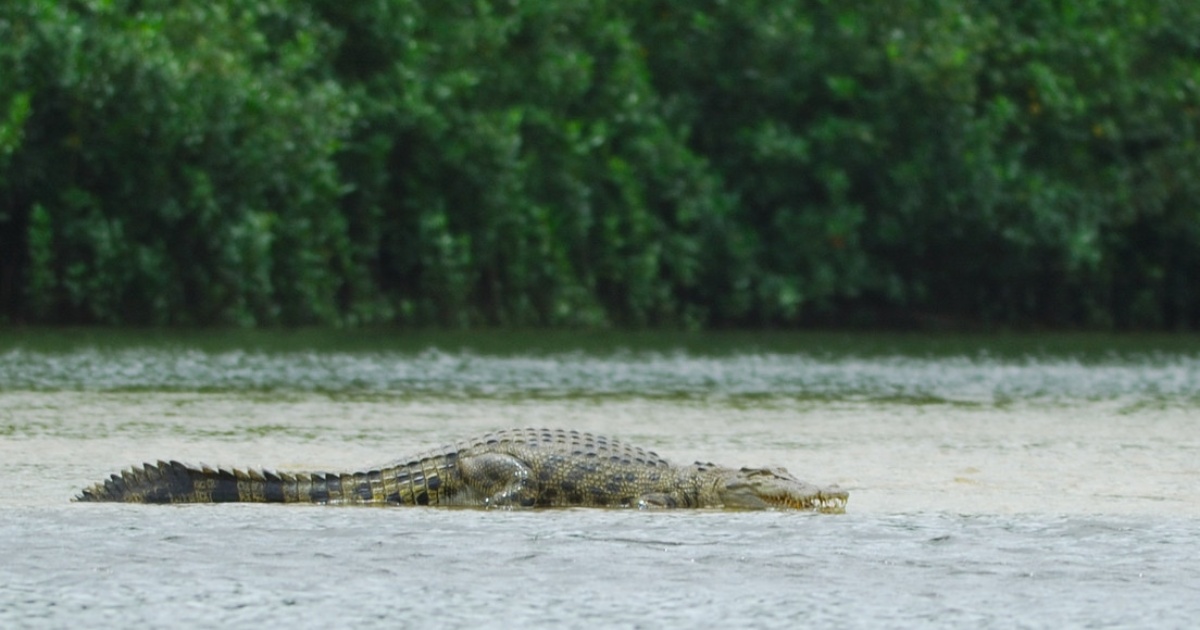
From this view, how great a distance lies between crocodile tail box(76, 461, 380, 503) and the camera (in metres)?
8.30

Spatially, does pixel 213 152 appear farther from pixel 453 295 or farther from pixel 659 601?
pixel 659 601

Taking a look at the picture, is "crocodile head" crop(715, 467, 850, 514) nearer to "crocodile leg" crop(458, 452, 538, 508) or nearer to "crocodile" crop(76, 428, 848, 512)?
"crocodile" crop(76, 428, 848, 512)

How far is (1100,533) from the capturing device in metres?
7.71

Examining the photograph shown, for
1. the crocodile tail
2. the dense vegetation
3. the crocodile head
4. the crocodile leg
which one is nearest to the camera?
the crocodile tail

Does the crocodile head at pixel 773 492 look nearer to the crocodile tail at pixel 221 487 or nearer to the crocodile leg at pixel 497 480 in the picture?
the crocodile leg at pixel 497 480

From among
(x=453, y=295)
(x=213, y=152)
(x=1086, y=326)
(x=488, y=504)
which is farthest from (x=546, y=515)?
(x=1086, y=326)

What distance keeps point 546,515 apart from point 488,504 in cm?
42

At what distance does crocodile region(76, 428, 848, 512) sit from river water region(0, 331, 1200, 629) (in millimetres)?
252

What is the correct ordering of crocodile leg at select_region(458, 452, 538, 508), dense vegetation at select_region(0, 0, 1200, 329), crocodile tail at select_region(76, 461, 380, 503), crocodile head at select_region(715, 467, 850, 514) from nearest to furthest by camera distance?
1. crocodile tail at select_region(76, 461, 380, 503)
2. crocodile head at select_region(715, 467, 850, 514)
3. crocodile leg at select_region(458, 452, 538, 508)
4. dense vegetation at select_region(0, 0, 1200, 329)

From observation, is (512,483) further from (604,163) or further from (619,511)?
(604,163)

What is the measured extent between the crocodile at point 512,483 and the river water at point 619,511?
0.25 metres

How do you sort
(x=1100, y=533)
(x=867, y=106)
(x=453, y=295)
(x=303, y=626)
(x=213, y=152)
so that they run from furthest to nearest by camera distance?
1. (x=867, y=106)
2. (x=453, y=295)
3. (x=213, y=152)
4. (x=1100, y=533)
5. (x=303, y=626)

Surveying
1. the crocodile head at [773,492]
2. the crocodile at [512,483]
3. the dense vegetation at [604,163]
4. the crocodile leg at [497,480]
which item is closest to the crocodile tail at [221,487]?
the crocodile at [512,483]

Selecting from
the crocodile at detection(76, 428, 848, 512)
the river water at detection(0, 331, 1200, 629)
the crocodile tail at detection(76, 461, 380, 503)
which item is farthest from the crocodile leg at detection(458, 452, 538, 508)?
the crocodile tail at detection(76, 461, 380, 503)
